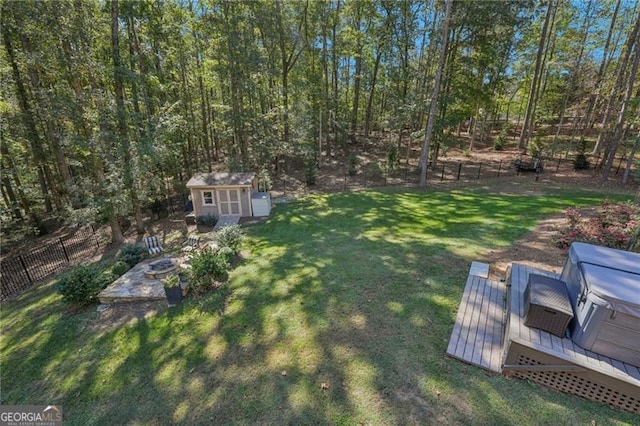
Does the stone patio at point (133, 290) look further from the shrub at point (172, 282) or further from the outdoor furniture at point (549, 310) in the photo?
the outdoor furniture at point (549, 310)

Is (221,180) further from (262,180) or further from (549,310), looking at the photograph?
(549,310)

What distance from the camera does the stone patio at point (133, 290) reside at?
6.62 m

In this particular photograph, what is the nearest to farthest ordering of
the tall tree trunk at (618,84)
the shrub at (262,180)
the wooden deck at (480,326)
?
the wooden deck at (480,326) → the tall tree trunk at (618,84) → the shrub at (262,180)

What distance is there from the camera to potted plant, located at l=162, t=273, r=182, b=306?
611cm

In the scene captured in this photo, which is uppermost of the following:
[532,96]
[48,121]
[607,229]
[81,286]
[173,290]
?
[532,96]

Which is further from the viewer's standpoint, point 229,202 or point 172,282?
point 229,202

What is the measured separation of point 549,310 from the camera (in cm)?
340

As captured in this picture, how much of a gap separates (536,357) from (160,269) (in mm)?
7903

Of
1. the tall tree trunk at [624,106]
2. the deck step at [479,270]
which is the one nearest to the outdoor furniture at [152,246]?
the deck step at [479,270]

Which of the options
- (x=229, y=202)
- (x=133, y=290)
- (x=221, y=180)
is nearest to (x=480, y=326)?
(x=133, y=290)

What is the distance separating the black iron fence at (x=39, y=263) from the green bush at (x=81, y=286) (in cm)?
423

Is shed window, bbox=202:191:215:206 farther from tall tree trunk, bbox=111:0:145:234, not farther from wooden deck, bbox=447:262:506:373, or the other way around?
wooden deck, bbox=447:262:506:373

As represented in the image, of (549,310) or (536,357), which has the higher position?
(549,310)

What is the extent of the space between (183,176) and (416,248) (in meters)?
15.9
